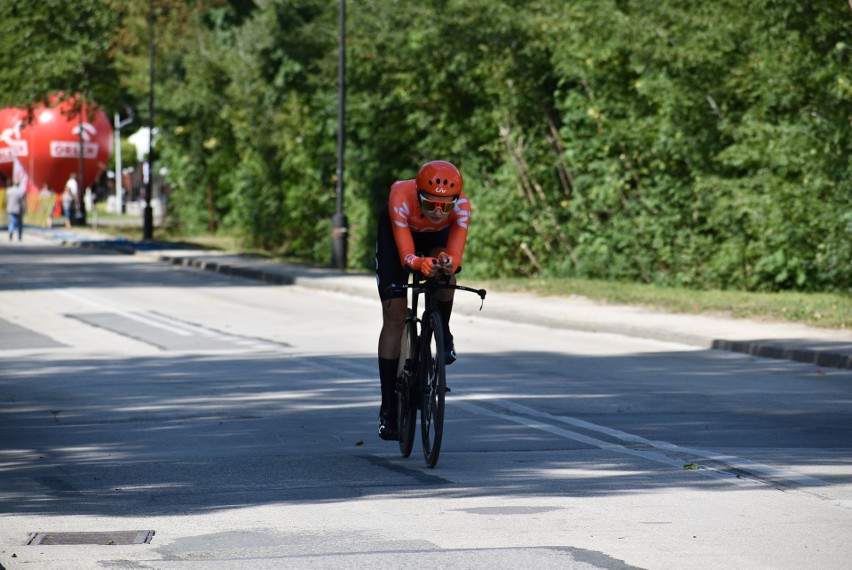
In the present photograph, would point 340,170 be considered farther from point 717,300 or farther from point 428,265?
point 428,265

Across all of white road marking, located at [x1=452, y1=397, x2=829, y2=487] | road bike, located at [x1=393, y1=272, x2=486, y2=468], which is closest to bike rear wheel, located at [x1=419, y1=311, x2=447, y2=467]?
road bike, located at [x1=393, y1=272, x2=486, y2=468]

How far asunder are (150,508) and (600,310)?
14316 millimetres

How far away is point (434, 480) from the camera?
8.99 metres

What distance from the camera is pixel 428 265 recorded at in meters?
9.27

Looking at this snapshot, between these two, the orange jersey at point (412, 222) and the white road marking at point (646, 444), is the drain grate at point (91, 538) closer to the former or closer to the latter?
the orange jersey at point (412, 222)

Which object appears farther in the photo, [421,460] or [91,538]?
[421,460]

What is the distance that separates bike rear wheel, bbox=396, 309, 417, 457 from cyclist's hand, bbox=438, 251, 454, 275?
0.69m

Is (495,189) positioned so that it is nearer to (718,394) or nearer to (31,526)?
(718,394)

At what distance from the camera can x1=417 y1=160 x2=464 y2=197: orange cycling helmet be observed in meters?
9.35

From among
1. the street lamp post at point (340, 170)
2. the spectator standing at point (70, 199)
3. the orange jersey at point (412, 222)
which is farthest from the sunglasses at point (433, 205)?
the spectator standing at point (70, 199)

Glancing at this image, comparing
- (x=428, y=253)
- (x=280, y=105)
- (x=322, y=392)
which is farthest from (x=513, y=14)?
(x=428, y=253)

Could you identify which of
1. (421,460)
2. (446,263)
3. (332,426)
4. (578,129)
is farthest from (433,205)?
(578,129)

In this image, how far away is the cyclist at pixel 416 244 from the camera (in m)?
9.38

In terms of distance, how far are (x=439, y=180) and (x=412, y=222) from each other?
0.44 meters
